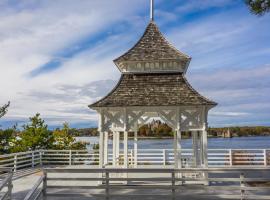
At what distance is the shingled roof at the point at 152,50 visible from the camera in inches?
577

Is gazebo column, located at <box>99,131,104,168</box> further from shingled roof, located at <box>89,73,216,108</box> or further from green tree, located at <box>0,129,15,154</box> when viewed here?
green tree, located at <box>0,129,15,154</box>

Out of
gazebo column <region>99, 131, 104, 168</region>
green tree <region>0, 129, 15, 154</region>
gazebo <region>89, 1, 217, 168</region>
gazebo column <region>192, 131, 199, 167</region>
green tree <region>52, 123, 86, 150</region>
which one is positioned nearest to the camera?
gazebo <region>89, 1, 217, 168</region>

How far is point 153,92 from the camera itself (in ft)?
47.0

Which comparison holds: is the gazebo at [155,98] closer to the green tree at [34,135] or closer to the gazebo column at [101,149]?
the gazebo column at [101,149]

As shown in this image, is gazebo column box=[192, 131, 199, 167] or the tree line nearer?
gazebo column box=[192, 131, 199, 167]

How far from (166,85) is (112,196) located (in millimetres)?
5477

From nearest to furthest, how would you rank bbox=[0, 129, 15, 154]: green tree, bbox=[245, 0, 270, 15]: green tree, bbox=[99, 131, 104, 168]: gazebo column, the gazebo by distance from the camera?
bbox=[245, 0, 270, 15]: green tree, the gazebo, bbox=[99, 131, 104, 168]: gazebo column, bbox=[0, 129, 15, 154]: green tree

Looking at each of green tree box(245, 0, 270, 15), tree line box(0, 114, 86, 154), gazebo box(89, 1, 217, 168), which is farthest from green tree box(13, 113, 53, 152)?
green tree box(245, 0, 270, 15)

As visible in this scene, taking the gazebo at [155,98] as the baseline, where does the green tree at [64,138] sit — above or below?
below

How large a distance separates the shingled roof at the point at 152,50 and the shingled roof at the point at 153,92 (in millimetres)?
698

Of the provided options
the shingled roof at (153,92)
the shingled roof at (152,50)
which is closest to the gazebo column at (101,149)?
the shingled roof at (153,92)

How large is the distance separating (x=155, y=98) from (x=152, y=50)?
2.18 metres

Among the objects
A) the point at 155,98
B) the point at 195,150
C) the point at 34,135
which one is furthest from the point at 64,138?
the point at 155,98

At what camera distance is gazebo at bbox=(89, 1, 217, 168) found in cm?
1366
